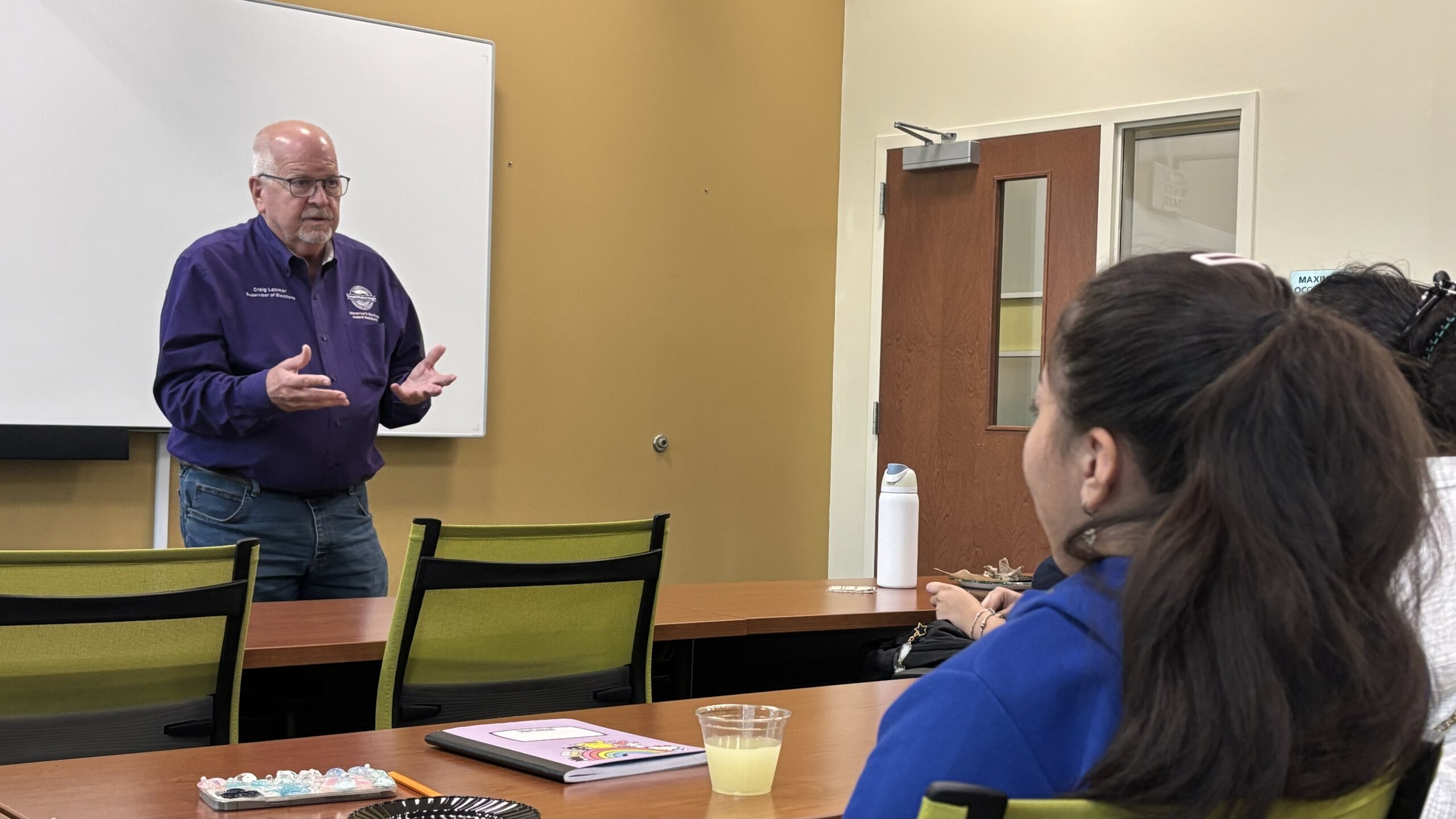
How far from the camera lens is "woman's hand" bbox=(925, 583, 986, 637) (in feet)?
6.82

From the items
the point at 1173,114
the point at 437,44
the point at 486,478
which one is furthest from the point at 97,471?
the point at 1173,114

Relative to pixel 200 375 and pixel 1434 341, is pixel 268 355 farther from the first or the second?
pixel 1434 341

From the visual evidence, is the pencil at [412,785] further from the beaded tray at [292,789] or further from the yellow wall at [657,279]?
the yellow wall at [657,279]

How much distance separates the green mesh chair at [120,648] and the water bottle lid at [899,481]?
5.36 feet

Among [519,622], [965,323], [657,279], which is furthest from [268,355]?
[965,323]

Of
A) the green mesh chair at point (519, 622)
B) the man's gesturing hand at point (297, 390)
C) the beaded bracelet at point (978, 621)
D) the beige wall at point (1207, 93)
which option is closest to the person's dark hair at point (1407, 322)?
the beaded bracelet at point (978, 621)

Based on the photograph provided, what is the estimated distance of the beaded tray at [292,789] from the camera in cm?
122

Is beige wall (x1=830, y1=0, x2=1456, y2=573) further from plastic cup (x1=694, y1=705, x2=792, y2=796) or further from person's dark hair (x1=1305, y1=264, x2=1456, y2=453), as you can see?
plastic cup (x1=694, y1=705, x2=792, y2=796)

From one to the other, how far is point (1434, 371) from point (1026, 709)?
0.96m

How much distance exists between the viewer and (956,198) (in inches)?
209

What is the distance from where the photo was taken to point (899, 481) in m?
3.22

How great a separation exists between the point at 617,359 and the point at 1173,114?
85.4 inches

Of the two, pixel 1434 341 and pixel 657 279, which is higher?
pixel 657 279

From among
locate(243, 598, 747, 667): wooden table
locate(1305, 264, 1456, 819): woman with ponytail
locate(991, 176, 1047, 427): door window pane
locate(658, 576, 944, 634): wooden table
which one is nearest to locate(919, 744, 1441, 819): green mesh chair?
locate(1305, 264, 1456, 819): woman with ponytail
